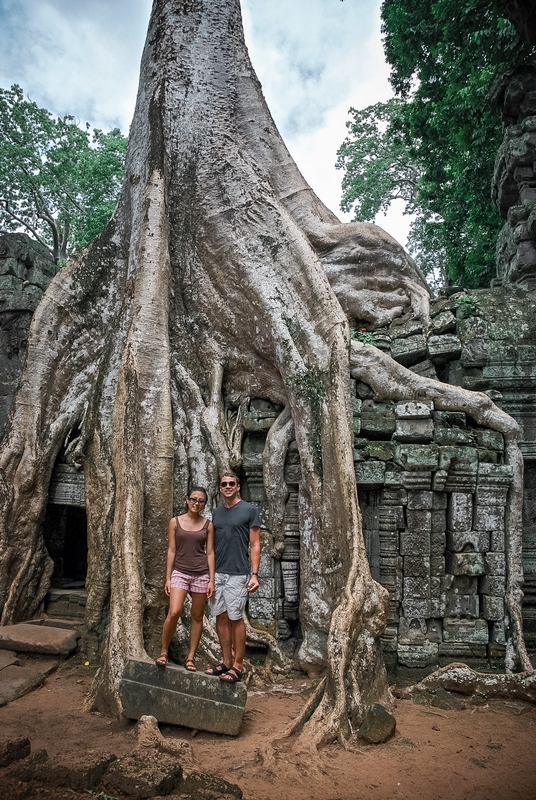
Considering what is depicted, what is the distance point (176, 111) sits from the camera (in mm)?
5379

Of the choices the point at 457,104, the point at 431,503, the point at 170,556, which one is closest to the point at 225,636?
the point at 170,556

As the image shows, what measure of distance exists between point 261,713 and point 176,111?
4.98 meters

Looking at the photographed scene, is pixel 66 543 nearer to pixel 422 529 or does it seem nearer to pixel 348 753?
pixel 422 529

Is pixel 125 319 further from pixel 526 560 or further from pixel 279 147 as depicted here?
pixel 526 560

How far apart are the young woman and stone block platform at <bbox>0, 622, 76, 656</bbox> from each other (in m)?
1.61

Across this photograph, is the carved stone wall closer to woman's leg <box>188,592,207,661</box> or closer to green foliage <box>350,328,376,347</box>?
green foliage <box>350,328,376,347</box>

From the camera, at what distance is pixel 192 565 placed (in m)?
3.22

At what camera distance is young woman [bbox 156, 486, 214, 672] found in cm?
320

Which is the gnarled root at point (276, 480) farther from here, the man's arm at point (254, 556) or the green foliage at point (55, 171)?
the green foliage at point (55, 171)

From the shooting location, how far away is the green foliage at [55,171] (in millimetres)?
13758

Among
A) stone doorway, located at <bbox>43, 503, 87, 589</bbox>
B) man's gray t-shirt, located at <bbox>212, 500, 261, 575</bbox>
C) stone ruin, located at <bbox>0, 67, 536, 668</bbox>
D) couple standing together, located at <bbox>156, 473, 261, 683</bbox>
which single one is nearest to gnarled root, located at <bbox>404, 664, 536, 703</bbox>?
stone ruin, located at <bbox>0, 67, 536, 668</bbox>

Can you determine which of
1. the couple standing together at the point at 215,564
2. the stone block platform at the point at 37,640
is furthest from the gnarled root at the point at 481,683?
the stone block platform at the point at 37,640

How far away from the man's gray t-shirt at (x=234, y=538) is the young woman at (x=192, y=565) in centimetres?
4

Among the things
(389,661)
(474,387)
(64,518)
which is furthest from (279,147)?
(389,661)
